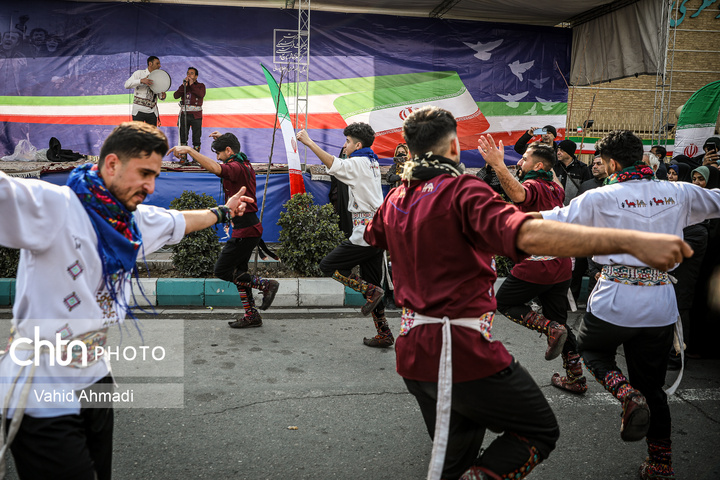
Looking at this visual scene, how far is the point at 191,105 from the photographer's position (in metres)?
10.8

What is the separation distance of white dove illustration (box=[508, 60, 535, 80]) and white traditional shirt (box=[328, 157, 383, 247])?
7502mm

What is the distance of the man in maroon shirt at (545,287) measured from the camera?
4301 mm

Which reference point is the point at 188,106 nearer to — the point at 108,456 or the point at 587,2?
the point at 587,2

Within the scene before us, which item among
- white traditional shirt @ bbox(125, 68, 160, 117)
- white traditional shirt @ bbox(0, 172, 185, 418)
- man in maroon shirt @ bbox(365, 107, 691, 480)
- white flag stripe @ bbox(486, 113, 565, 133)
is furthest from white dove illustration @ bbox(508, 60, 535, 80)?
white traditional shirt @ bbox(0, 172, 185, 418)

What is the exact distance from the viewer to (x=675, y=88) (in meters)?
17.1

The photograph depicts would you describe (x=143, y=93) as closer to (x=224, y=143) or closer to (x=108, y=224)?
(x=224, y=143)

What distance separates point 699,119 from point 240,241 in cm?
779

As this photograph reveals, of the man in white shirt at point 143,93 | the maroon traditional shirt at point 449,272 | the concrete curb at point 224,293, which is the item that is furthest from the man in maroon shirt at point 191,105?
the maroon traditional shirt at point 449,272

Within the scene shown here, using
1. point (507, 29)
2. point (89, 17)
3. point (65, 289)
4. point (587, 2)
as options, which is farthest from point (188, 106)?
point (65, 289)

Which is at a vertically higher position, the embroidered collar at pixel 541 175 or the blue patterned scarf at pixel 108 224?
the embroidered collar at pixel 541 175

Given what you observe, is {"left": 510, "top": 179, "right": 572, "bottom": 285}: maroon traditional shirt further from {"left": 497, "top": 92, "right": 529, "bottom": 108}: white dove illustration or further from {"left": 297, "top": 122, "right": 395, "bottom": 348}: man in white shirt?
{"left": 497, "top": 92, "right": 529, "bottom": 108}: white dove illustration

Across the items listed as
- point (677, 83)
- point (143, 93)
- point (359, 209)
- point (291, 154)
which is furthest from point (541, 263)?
point (677, 83)

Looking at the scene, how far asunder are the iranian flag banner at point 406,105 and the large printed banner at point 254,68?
0.8 inches

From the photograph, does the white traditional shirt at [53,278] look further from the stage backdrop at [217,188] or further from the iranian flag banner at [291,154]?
the stage backdrop at [217,188]
